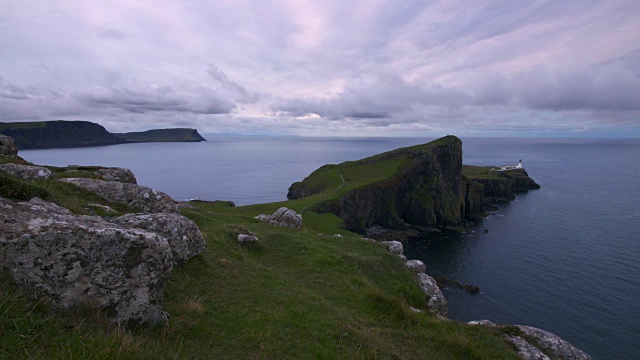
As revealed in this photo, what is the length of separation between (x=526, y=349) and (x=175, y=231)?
51.5ft

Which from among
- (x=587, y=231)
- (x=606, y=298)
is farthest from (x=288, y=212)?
(x=587, y=231)

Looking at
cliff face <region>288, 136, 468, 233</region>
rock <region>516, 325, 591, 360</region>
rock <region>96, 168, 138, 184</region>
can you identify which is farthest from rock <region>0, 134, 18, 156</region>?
cliff face <region>288, 136, 468, 233</region>

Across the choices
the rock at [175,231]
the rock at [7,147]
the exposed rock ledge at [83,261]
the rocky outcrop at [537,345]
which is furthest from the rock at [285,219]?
the exposed rock ledge at [83,261]

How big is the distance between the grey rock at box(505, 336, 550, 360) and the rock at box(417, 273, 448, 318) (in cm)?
432

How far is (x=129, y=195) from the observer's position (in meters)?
16.7

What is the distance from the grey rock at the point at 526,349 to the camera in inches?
503

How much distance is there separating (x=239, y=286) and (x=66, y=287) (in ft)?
20.2

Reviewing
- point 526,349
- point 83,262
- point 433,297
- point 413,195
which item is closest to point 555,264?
point 413,195

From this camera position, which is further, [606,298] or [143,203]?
[606,298]

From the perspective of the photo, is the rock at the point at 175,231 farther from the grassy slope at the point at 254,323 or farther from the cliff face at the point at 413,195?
the cliff face at the point at 413,195

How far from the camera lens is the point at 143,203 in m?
16.6

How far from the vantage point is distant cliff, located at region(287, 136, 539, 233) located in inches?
2746

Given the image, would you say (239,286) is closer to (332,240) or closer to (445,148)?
(332,240)

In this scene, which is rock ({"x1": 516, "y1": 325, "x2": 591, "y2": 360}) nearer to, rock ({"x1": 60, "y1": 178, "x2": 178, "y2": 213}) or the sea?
rock ({"x1": 60, "y1": 178, "x2": 178, "y2": 213})
